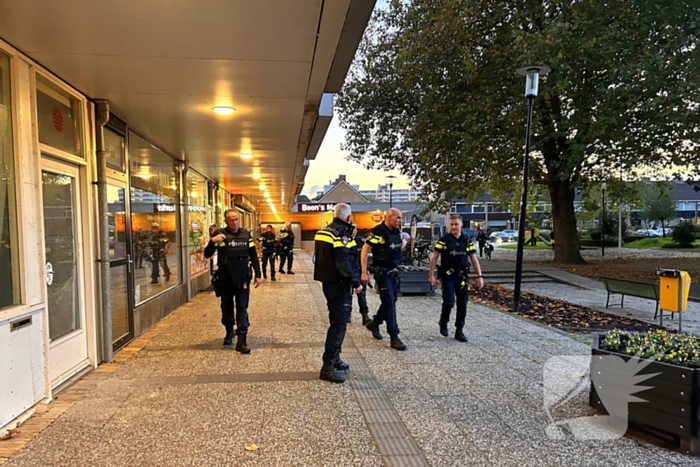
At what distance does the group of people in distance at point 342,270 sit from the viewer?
4789mm

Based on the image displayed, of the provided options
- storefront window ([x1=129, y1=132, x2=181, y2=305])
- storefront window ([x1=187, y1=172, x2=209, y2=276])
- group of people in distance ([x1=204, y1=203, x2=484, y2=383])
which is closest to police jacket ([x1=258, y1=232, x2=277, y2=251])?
storefront window ([x1=187, y1=172, x2=209, y2=276])

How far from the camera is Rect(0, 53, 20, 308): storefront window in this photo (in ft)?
12.5

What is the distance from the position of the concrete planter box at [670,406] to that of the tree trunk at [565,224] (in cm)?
1763

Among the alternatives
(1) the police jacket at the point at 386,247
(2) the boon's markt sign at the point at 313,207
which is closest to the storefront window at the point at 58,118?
(1) the police jacket at the point at 386,247

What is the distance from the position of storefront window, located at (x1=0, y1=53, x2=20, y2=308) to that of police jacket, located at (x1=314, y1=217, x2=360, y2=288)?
2567 mm

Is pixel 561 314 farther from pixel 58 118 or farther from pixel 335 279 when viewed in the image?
pixel 58 118

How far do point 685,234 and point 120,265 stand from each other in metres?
39.6

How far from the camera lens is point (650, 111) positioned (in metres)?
12.6

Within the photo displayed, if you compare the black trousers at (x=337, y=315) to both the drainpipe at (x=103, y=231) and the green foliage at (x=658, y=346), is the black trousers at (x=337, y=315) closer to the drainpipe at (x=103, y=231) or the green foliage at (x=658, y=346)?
the green foliage at (x=658, y=346)

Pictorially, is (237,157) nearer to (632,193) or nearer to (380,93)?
(380,93)

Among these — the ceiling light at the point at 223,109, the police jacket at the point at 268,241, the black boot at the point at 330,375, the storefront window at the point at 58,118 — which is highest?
the ceiling light at the point at 223,109

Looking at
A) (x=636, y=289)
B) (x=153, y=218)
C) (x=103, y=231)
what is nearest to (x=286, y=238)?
(x=153, y=218)

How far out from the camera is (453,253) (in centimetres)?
640

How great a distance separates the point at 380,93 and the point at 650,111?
9.33 metres
